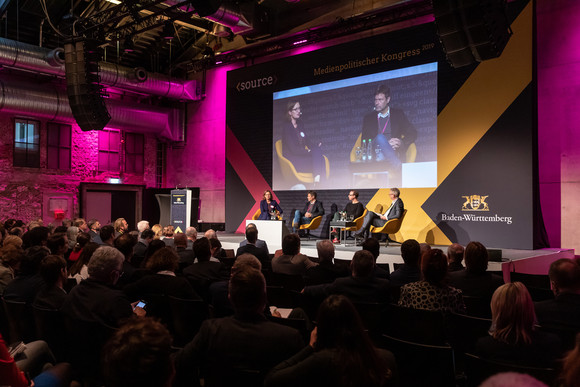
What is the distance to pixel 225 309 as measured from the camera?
3.02m

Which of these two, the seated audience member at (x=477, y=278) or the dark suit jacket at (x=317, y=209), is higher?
the dark suit jacket at (x=317, y=209)

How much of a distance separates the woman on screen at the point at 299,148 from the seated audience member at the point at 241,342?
350 inches

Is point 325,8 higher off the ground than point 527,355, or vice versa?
point 325,8

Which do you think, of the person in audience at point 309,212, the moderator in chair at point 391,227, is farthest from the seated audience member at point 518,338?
the person in audience at point 309,212

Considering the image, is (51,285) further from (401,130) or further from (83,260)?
(401,130)

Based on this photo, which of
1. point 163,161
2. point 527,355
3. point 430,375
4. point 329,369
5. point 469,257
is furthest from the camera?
point 163,161

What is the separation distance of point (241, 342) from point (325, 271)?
6.84 feet

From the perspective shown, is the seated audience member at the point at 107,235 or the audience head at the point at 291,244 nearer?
the audience head at the point at 291,244

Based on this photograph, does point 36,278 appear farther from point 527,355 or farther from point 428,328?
point 527,355

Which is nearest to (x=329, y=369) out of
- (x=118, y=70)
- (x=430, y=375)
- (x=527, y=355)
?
(x=430, y=375)

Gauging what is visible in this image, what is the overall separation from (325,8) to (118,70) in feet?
19.9

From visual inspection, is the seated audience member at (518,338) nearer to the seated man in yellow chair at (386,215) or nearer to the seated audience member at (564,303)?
the seated audience member at (564,303)

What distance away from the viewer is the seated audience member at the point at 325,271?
379 centimetres

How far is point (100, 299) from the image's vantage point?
8.14ft
